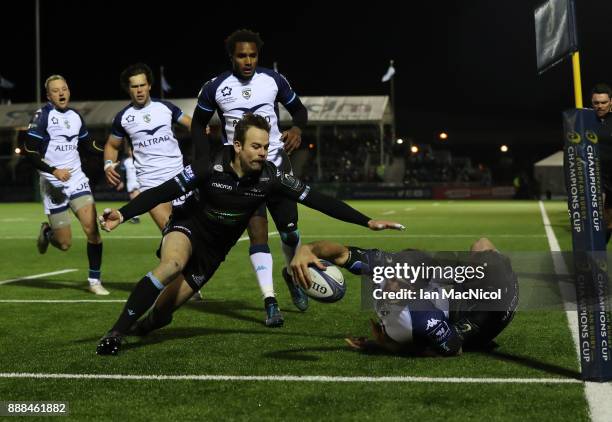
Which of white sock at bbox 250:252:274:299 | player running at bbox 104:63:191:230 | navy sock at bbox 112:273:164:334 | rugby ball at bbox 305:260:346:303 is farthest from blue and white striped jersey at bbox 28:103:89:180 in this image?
rugby ball at bbox 305:260:346:303

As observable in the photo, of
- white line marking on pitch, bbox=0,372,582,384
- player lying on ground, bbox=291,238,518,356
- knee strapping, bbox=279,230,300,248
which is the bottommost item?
white line marking on pitch, bbox=0,372,582,384

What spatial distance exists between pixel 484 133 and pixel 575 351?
298ft

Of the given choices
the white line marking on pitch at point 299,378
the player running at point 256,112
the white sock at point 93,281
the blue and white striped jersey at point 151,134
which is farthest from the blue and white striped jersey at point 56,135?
the white line marking on pitch at point 299,378

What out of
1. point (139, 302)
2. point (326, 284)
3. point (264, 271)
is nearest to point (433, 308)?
point (326, 284)

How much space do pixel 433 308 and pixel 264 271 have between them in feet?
7.26

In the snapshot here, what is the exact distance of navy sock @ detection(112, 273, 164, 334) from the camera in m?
6.23

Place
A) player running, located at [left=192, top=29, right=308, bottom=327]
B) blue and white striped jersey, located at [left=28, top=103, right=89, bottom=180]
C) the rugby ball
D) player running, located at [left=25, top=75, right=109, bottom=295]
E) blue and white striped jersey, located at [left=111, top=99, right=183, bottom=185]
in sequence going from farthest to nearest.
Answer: blue and white striped jersey, located at [left=28, top=103, right=89, bottom=180]
player running, located at [left=25, top=75, right=109, bottom=295]
blue and white striped jersey, located at [left=111, top=99, right=183, bottom=185]
player running, located at [left=192, top=29, right=308, bottom=327]
the rugby ball

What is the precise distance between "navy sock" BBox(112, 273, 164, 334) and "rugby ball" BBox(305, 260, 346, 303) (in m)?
1.20

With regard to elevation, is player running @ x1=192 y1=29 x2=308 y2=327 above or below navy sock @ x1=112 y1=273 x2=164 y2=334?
above

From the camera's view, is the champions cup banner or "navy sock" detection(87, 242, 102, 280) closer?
the champions cup banner

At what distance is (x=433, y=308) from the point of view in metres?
5.77

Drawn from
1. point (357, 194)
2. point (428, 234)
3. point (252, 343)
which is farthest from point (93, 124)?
point (252, 343)

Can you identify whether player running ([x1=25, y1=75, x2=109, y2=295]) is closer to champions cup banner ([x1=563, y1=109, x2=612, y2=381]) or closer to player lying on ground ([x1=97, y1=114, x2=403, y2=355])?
player lying on ground ([x1=97, y1=114, x2=403, y2=355])

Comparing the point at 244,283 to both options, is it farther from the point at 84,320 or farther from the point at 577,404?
the point at 577,404
